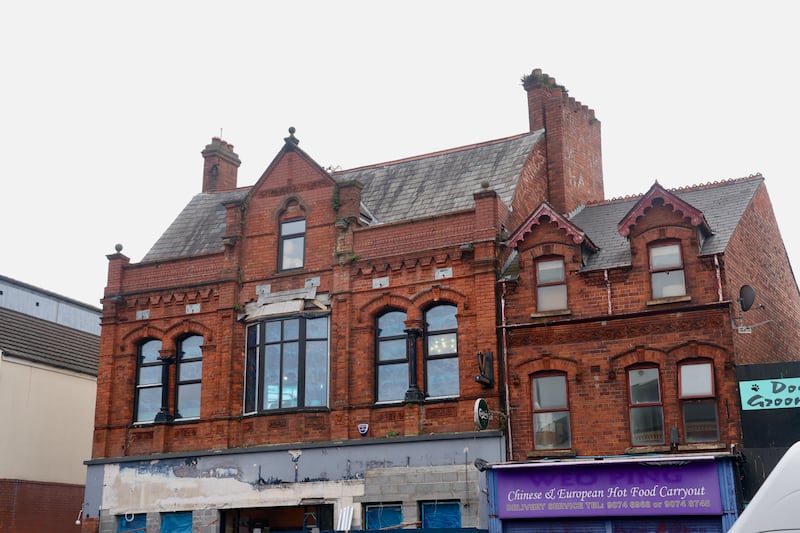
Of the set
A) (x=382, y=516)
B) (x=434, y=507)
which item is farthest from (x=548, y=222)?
(x=382, y=516)

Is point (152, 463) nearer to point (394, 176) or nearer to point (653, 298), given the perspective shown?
point (394, 176)

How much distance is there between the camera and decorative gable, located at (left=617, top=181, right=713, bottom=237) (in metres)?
21.9

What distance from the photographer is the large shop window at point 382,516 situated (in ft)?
77.2

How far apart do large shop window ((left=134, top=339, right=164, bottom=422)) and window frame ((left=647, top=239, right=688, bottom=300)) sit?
45.9 ft

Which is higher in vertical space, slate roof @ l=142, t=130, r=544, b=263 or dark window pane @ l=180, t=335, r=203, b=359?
slate roof @ l=142, t=130, r=544, b=263

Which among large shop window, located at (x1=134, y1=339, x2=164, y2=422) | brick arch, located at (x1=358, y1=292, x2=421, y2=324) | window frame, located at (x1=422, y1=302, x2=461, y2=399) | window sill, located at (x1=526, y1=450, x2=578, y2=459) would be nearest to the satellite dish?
window sill, located at (x1=526, y1=450, x2=578, y2=459)

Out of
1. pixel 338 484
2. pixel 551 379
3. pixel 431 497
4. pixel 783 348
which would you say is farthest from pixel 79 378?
pixel 783 348

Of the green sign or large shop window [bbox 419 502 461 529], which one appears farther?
large shop window [bbox 419 502 461 529]

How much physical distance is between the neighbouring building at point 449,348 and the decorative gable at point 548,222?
0.25 feet

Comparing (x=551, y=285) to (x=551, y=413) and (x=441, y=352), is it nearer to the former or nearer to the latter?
(x=551, y=413)

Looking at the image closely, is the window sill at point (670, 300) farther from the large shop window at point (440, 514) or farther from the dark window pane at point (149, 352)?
the dark window pane at point (149, 352)

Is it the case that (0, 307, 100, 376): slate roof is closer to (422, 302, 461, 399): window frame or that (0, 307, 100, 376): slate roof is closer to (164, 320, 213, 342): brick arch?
(164, 320, 213, 342): brick arch

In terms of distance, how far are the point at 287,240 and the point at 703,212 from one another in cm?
1116

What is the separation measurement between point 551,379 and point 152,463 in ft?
37.6
